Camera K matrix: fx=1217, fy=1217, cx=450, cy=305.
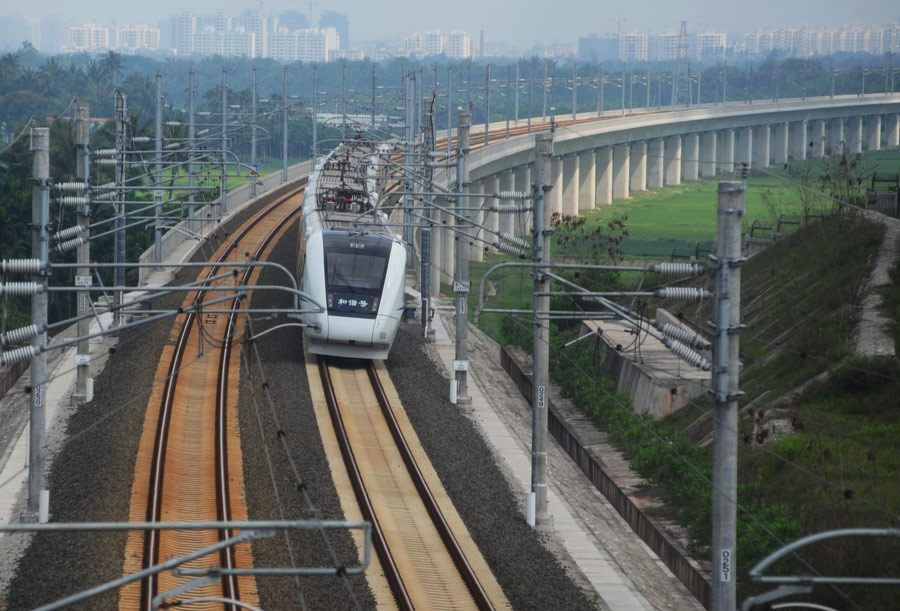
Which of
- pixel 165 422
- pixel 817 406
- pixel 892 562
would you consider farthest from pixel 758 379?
pixel 165 422

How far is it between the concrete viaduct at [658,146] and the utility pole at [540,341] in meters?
44.8

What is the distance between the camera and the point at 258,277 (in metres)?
46.1

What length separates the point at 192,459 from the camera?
26094mm

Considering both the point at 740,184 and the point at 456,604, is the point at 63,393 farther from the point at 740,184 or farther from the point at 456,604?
the point at 740,184

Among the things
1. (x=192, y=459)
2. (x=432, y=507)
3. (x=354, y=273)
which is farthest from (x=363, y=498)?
(x=354, y=273)

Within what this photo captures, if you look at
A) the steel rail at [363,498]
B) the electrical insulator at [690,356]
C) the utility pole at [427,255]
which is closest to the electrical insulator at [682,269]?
the electrical insulator at [690,356]

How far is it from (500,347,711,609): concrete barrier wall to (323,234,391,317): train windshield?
6191 mm

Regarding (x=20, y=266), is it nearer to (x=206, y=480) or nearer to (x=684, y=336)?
(x=206, y=480)

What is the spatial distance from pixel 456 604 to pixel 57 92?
151605mm

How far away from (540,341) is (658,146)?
346ft

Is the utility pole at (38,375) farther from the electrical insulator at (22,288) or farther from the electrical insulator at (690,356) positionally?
the electrical insulator at (690,356)

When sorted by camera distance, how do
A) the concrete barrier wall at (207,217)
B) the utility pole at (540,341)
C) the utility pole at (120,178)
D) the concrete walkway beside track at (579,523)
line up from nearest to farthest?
1. the concrete walkway beside track at (579,523)
2. the utility pole at (540,341)
3. the utility pole at (120,178)
4. the concrete barrier wall at (207,217)

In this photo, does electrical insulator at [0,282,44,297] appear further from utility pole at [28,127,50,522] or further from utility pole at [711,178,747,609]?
utility pole at [711,178,747,609]

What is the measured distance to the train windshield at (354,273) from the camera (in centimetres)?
3200
